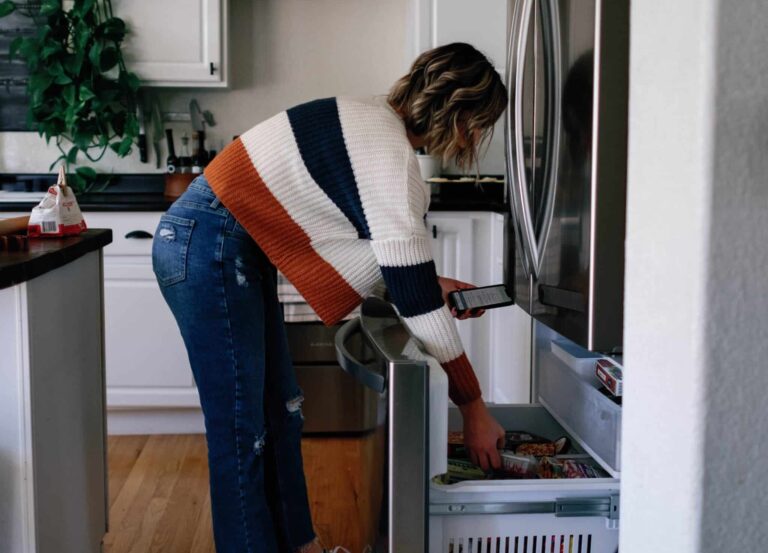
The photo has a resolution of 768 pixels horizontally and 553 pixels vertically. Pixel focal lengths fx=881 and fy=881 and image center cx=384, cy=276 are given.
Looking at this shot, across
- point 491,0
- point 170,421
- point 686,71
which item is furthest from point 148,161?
point 686,71

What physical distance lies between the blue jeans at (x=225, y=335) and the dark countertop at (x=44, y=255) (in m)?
0.17

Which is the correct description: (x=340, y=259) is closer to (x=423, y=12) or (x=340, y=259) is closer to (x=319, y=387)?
(x=319, y=387)

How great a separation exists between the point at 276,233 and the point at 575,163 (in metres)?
0.59

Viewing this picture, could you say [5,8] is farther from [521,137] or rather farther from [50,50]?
[521,137]

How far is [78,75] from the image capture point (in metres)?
3.39

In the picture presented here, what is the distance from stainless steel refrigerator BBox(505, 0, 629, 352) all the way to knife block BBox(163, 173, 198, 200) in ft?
7.23

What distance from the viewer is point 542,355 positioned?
1675 mm

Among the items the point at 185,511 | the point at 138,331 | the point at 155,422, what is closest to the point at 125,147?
the point at 138,331

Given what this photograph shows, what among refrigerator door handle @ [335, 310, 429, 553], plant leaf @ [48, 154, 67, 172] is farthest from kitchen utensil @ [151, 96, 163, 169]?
refrigerator door handle @ [335, 310, 429, 553]

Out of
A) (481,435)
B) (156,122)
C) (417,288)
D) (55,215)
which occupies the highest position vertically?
(156,122)

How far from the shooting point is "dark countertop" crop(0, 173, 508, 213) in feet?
10.2

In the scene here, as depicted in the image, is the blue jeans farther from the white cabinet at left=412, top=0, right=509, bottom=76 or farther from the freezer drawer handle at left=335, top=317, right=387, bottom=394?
the white cabinet at left=412, top=0, right=509, bottom=76

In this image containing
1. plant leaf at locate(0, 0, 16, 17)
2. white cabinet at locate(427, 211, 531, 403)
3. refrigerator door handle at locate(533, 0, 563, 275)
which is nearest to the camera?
refrigerator door handle at locate(533, 0, 563, 275)

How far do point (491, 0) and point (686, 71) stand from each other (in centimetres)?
275
